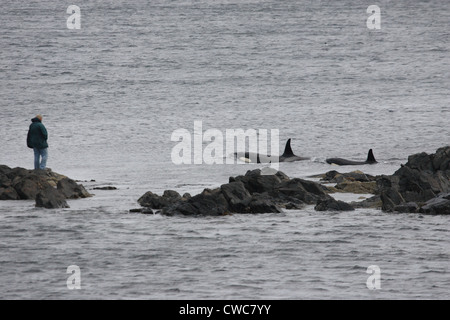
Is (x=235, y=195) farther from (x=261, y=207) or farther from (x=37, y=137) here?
(x=37, y=137)

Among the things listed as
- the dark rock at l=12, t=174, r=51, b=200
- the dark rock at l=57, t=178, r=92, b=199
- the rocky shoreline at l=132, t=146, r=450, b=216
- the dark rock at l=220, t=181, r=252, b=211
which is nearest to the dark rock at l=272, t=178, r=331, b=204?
the rocky shoreline at l=132, t=146, r=450, b=216

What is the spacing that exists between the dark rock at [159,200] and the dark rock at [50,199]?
179 cm

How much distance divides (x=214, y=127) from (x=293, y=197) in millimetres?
25539

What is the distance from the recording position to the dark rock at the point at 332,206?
63.0ft

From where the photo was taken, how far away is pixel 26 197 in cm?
2058

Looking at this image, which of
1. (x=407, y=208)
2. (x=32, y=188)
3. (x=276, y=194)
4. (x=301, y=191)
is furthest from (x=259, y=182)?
(x=32, y=188)

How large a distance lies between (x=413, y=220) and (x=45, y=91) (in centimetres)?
4619

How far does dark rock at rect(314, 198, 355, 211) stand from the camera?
19203 millimetres

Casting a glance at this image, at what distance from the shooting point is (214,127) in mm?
45344

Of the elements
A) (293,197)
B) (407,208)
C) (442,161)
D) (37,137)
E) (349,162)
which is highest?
(37,137)

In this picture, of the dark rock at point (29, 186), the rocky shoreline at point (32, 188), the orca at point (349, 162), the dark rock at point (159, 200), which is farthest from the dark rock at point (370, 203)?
the orca at point (349, 162)
